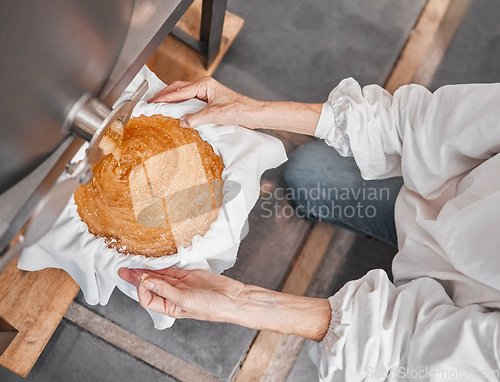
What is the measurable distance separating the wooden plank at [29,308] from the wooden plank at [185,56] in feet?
1.91

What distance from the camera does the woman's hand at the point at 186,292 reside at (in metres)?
0.72

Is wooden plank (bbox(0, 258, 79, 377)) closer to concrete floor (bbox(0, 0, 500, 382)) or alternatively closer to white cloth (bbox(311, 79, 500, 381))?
concrete floor (bbox(0, 0, 500, 382))

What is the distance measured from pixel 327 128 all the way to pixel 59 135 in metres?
0.54

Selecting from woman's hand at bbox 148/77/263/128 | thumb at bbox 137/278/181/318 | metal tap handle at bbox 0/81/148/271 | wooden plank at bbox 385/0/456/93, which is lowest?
thumb at bbox 137/278/181/318

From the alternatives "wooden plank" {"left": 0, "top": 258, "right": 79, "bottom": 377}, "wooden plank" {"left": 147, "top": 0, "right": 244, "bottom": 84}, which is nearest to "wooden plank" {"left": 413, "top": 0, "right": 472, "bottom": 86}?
"wooden plank" {"left": 147, "top": 0, "right": 244, "bottom": 84}

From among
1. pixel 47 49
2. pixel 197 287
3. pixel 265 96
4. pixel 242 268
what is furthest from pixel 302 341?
pixel 47 49

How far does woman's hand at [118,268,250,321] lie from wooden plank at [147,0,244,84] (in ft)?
1.99

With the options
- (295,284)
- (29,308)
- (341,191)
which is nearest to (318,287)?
(295,284)

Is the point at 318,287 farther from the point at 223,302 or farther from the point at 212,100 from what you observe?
the point at 212,100

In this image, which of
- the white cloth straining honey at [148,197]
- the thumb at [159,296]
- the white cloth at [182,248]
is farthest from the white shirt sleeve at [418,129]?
the thumb at [159,296]

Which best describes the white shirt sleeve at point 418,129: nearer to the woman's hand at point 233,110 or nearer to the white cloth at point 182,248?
the woman's hand at point 233,110

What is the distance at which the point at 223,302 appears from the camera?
0.77 metres

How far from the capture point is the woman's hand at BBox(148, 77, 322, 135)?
83cm

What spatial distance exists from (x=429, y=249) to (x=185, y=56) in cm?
78
